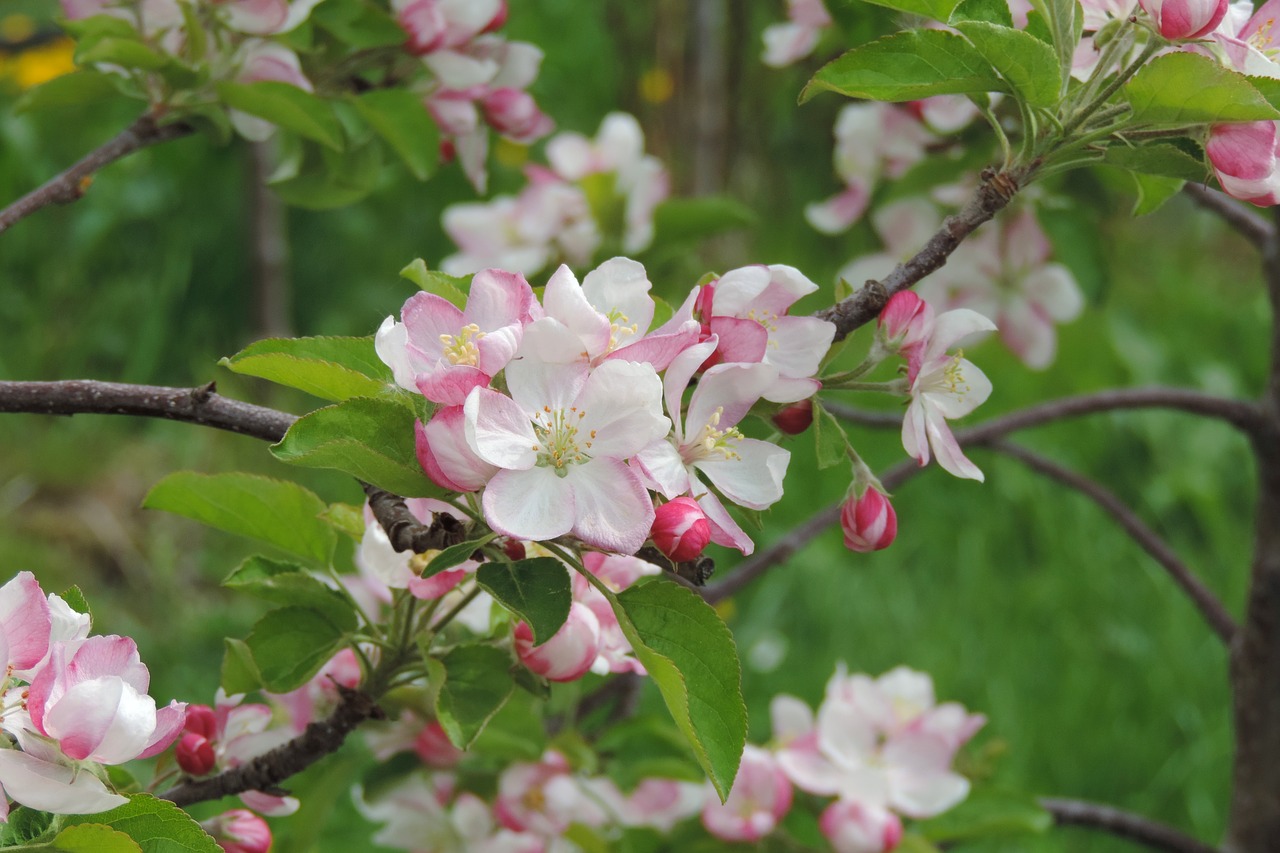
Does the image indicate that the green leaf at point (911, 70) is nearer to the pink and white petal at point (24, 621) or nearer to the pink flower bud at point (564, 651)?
the pink flower bud at point (564, 651)

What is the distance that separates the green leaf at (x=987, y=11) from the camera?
0.73 m

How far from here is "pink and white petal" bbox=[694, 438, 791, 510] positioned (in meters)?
0.72

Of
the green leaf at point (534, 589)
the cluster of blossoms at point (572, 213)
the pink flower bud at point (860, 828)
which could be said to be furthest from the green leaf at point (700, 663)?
the cluster of blossoms at point (572, 213)

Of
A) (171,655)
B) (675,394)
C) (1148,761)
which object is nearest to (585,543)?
(675,394)

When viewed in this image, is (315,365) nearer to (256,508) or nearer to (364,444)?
(364,444)

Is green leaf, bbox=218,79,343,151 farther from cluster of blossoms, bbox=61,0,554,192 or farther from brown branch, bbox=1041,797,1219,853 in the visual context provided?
brown branch, bbox=1041,797,1219,853

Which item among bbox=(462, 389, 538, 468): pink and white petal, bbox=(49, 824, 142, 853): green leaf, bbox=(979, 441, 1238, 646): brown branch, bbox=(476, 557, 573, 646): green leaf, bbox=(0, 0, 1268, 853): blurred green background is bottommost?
bbox=(0, 0, 1268, 853): blurred green background

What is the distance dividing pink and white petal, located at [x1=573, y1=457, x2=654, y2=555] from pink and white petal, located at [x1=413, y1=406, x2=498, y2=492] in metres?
0.04

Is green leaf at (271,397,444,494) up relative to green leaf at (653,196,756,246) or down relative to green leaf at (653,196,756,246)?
up

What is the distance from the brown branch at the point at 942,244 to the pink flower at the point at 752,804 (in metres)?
0.58

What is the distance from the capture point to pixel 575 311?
2.22 ft

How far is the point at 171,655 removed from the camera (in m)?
2.48

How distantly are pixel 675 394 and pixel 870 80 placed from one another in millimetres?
205

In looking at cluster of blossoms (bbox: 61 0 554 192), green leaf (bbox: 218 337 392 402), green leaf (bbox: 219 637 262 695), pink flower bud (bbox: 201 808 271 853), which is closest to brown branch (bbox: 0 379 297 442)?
green leaf (bbox: 218 337 392 402)
